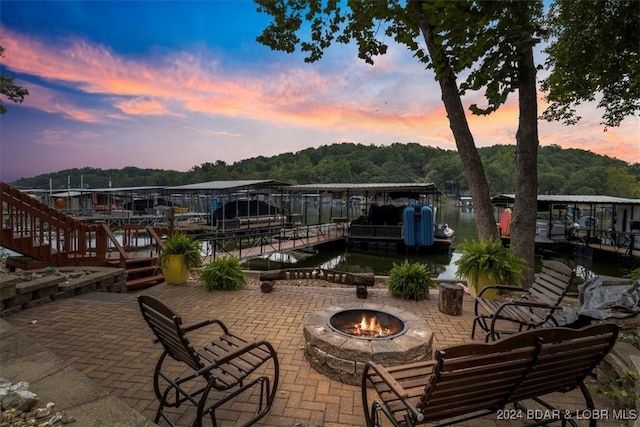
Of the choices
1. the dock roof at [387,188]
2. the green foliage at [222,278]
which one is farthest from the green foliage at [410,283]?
the dock roof at [387,188]

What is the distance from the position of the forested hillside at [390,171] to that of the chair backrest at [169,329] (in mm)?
59432

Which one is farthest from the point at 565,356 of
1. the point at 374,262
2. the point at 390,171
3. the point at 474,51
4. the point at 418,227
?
the point at 390,171

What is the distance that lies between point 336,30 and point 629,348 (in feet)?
24.9

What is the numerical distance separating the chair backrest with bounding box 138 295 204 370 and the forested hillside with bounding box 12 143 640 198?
195ft

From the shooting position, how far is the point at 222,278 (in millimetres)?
5703

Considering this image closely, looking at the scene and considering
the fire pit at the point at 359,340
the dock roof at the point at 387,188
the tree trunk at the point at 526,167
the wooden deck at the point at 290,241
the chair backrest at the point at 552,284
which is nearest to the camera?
the fire pit at the point at 359,340

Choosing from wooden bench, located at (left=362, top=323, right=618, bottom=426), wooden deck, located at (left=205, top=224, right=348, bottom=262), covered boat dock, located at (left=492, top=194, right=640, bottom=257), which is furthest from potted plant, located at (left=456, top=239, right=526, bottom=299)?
covered boat dock, located at (left=492, top=194, right=640, bottom=257)

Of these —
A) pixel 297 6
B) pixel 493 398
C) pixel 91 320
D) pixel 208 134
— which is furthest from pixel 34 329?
pixel 208 134

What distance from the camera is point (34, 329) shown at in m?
3.71

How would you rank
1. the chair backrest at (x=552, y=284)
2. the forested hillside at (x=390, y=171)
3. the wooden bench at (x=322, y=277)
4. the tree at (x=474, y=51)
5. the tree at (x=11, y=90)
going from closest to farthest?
the chair backrest at (x=552, y=284) < the tree at (x=474, y=51) < the wooden bench at (x=322, y=277) < the tree at (x=11, y=90) < the forested hillside at (x=390, y=171)

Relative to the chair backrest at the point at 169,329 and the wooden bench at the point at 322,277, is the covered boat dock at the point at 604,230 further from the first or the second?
the chair backrest at the point at 169,329

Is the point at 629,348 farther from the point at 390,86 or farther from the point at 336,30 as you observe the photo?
the point at 390,86

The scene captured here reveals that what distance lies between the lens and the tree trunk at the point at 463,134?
18.6 ft

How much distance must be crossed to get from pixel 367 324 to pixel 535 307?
6.13 ft
